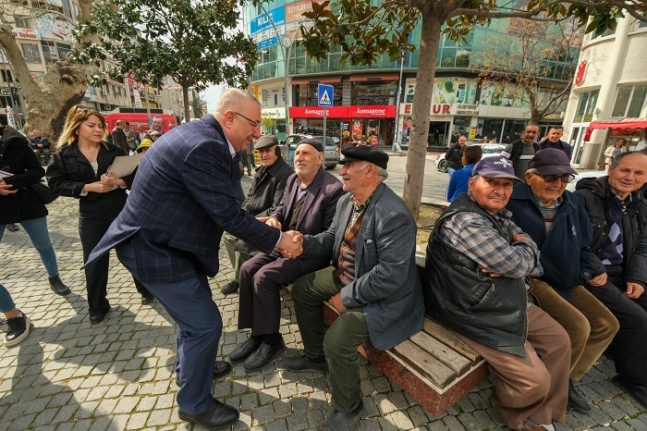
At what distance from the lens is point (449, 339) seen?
2.20 meters

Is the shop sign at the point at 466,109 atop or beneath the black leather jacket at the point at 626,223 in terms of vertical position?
atop

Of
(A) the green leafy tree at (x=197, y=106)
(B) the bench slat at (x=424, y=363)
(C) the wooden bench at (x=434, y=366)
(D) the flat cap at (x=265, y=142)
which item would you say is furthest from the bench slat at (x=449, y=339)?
(A) the green leafy tree at (x=197, y=106)

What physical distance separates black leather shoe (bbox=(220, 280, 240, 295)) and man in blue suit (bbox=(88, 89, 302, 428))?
5.99 ft

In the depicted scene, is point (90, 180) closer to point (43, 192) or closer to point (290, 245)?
point (43, 192)

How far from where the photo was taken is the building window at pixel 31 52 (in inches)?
1502

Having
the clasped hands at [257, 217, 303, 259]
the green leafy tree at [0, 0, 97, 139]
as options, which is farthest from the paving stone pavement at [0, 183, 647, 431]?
the green leafy tree at [0, 0, 97, 139]

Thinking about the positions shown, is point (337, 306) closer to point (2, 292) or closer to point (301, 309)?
point (301, 309)

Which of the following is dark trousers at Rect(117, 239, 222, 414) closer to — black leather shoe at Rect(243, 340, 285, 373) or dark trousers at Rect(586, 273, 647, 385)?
black leather shoe at Rect(243, 340, 285, 373)

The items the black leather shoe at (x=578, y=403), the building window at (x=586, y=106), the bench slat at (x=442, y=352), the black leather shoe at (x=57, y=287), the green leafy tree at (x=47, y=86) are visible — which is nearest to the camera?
the bench slat at (x=442, y=352)

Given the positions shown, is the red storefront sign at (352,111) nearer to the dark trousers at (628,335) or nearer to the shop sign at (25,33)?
the dark trousers at (628,335)

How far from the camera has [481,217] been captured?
202 centimetres

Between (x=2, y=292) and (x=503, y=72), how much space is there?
27.2m

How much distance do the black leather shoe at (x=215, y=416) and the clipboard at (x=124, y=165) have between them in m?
2.40

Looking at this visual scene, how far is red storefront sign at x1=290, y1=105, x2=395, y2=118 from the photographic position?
103ft
